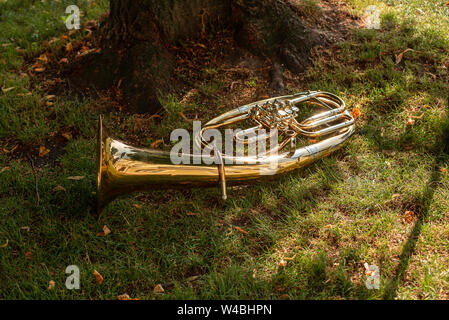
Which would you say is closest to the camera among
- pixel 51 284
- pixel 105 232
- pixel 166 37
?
pixel 51 284

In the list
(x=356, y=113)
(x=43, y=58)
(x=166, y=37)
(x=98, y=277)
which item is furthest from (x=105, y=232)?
(x=43, y=58)

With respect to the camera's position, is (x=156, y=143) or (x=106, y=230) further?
(x=156, y=143)

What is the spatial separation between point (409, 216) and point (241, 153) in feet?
3.95

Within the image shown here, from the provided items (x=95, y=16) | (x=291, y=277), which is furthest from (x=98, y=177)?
(x=95, y=16)

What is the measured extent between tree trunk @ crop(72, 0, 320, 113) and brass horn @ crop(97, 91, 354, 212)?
1.93 feet

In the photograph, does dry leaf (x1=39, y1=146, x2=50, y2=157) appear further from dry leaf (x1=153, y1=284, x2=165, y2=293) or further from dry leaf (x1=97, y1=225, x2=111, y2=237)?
dry leaf (x1=153, y1=284, x2=165, y2=293)

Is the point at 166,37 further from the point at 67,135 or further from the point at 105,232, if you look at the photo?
the point at 105,232

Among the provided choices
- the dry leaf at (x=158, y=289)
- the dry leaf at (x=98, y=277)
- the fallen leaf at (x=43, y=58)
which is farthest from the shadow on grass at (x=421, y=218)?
the fallen leaf at (x=43, y=58)

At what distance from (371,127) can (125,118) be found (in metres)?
1.96

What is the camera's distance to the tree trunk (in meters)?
3.46

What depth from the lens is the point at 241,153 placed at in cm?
309

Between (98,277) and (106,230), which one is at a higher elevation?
(106,230)

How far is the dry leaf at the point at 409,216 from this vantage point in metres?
2.59

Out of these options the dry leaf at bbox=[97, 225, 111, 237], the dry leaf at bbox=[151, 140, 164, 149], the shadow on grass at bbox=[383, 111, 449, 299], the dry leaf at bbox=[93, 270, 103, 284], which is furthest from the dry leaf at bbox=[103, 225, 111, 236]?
the shadow on grass at bbox=[383, 111, 449, 299]
